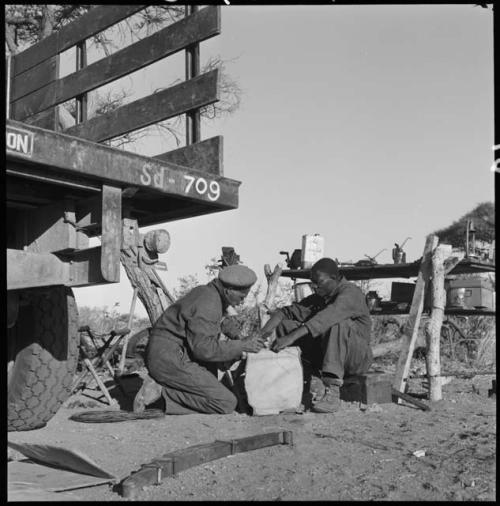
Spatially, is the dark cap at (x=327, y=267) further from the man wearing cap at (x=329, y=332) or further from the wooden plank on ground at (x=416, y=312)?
the wooden plank on ground at (x=416, y=312)

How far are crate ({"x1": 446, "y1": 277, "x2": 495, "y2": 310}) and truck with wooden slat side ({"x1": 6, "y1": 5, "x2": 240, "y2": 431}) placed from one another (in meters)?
5.01

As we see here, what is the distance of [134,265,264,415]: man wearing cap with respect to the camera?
5953 mm

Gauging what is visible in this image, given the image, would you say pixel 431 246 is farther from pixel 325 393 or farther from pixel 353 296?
pixel 325 393

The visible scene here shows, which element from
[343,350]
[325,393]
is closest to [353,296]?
[343,350]

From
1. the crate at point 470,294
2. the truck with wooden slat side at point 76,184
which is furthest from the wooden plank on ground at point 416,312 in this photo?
the truck with wooden slat side at point 76,184

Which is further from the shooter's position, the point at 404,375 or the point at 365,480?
the point at 404,375

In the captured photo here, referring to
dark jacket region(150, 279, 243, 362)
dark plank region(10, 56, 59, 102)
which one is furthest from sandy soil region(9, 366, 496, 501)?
dark plank region(10, 56, 59, 102)

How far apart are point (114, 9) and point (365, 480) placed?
2.90 metres

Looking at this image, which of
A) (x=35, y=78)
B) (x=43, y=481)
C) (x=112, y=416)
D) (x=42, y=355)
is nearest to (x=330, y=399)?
(x=112, y=416)

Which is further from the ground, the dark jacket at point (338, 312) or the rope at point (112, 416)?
the dark jacket at point (338, 312)

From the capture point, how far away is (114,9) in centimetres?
432

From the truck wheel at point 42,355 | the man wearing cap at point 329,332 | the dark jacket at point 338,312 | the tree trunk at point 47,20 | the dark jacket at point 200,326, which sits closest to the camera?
the truck wheel at point 42,355

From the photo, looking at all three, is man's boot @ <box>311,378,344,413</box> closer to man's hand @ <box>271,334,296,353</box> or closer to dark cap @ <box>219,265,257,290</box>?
man's hand @ <box>271,334,296,353</box>

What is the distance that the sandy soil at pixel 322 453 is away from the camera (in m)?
3.43
